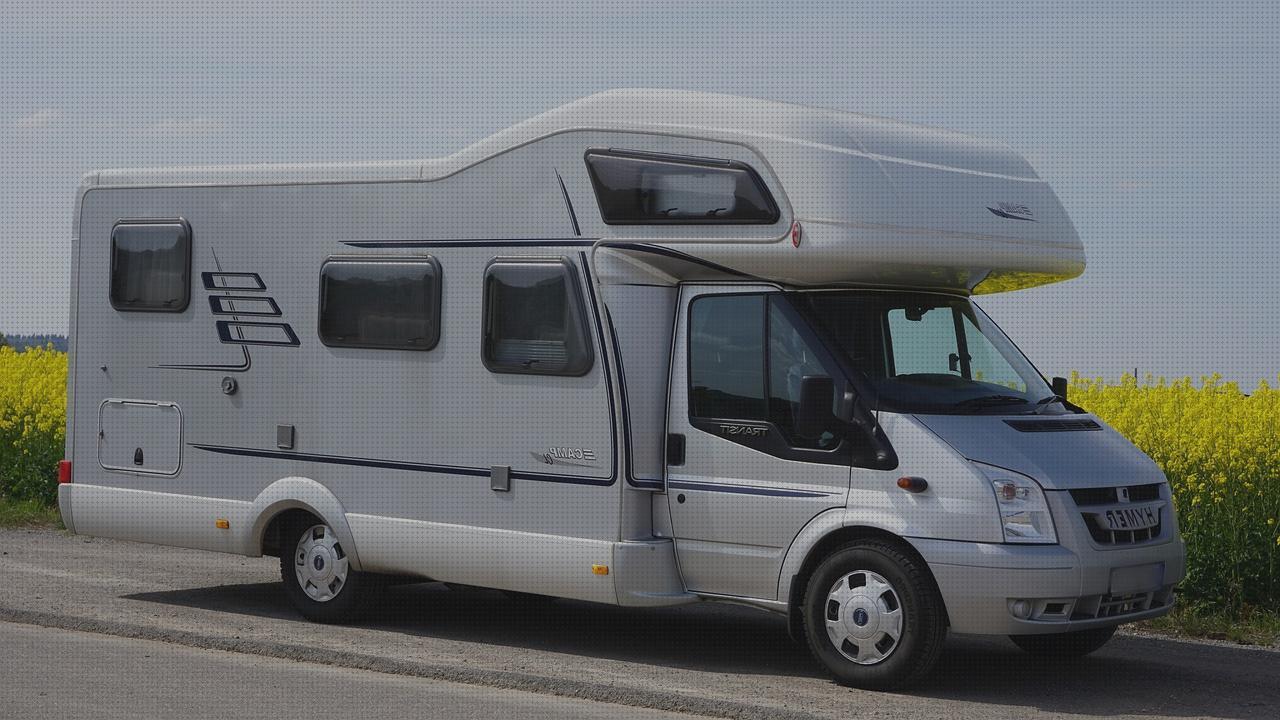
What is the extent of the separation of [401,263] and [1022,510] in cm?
409

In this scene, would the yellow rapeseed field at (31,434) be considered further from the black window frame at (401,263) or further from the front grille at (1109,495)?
the front grille at (1109,495)

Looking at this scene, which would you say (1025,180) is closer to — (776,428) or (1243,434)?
(776,428)

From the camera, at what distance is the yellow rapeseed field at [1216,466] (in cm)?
1127

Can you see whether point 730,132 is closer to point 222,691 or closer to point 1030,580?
point 1030,580

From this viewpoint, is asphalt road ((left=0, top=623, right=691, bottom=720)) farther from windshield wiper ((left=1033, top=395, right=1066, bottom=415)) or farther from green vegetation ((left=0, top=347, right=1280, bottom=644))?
green vegetation ((left=0, top=347, right=1280, bottom=644))

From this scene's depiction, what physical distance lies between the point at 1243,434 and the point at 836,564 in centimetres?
490

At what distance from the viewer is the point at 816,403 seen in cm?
845

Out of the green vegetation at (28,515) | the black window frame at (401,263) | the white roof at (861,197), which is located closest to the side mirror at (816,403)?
the white roof at (861,197)

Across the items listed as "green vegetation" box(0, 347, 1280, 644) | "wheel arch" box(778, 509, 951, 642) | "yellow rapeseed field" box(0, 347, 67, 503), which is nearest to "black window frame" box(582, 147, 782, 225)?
"wheel arch" box(778, 509, 951, 642)

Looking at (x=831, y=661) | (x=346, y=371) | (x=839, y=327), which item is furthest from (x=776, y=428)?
(x=346, y=371)

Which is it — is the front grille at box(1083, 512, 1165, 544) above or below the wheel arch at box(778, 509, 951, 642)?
above

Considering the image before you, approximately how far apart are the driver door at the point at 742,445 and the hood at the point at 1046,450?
24.2 inches

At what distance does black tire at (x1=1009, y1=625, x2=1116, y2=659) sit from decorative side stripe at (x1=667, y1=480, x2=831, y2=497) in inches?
79.6

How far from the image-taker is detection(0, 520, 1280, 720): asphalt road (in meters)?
8.40
